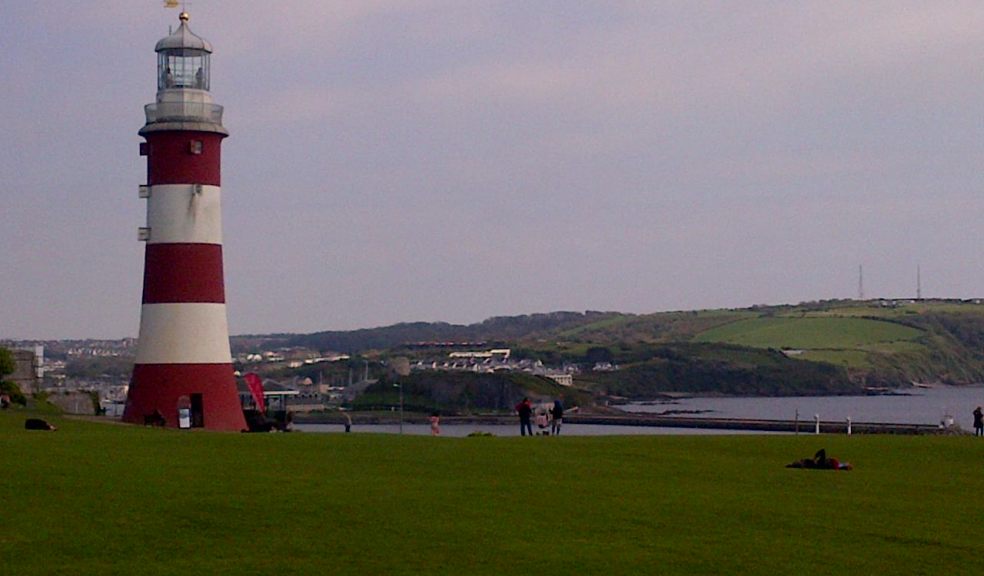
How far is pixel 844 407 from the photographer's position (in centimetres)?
15462

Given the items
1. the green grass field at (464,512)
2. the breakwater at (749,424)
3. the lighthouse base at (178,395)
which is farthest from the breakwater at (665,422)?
the green grass field at (464,512)

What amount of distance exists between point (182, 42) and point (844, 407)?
Result: 12573 cm

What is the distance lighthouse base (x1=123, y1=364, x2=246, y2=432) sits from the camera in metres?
37.2

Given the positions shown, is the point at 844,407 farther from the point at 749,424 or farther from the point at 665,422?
the point at 749,424

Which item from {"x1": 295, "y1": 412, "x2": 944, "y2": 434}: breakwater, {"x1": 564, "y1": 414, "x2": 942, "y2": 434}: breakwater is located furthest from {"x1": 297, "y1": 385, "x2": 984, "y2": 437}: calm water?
{"x1": 295, "y1": 412, "x2": 944, "y2": 434}: breakwater

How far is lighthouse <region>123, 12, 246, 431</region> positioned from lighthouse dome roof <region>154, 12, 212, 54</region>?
145cm

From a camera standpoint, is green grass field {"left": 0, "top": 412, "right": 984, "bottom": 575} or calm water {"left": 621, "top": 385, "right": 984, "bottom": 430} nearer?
green grass field {"left": 0, "top": 412, "right": 984, "bottom": 575}

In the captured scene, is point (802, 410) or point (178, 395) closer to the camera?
point (178, 395)

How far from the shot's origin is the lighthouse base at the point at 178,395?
3716cm

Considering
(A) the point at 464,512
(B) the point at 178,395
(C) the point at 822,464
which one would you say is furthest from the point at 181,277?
(A) the point at 464,512

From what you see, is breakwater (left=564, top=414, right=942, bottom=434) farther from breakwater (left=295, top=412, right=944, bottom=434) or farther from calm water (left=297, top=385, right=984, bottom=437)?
calm water (left=297, top=385, right=984, bottom=437)

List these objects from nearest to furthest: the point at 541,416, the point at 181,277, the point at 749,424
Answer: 1. the point at 181,277
2. the point at 541,416
3. the point at 749,424

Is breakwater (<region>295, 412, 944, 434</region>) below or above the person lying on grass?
below

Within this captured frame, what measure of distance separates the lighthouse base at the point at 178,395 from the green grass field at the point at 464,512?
13.1 m
